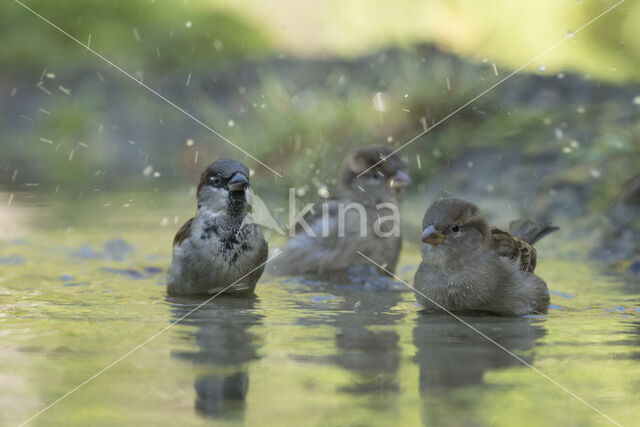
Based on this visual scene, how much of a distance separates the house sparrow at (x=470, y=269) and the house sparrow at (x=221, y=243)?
99 cm

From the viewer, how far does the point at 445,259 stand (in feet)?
15.1

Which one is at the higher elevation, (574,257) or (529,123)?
(529,123)

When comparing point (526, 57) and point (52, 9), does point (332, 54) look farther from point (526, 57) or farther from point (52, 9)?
point (52, 9)

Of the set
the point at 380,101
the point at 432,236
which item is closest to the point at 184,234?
the point at 432,236

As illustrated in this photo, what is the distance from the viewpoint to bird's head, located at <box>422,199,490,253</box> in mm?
4602

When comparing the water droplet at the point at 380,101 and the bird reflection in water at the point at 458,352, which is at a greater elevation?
the water droplet at the point at 380,101

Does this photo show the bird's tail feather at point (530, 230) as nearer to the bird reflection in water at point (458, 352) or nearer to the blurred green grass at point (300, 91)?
the bird reflection in water at point (458, 352)

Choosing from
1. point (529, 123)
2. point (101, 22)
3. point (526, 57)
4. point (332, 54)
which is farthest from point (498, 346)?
point (101, 22)

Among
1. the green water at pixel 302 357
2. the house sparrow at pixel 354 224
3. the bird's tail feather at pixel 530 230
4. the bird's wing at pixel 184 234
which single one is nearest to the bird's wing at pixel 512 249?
the green water at pixel 302 357

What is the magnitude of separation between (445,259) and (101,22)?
39.2 feet

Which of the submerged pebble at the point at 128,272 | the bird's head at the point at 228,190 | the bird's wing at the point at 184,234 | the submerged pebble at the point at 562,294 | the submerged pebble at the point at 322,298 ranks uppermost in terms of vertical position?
the bird's head at the point at 228,190

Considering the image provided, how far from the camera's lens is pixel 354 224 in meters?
6.38

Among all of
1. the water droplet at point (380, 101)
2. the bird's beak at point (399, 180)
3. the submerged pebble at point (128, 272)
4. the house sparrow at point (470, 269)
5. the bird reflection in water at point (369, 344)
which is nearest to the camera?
the bird reflection in water at point (369, 344)

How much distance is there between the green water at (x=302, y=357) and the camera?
8.92ft
